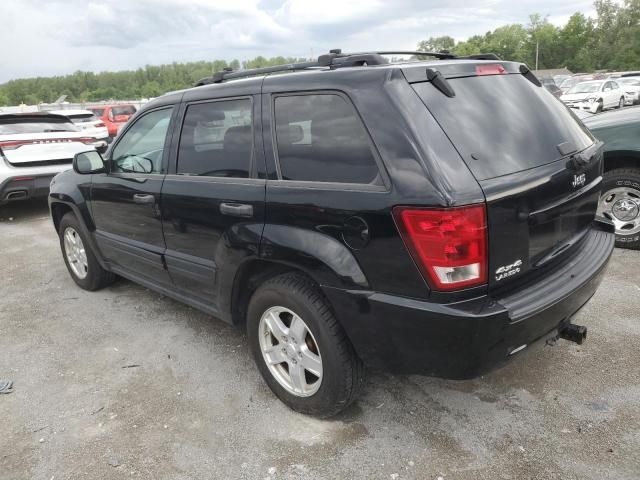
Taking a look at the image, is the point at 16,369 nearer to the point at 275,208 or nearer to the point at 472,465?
the point at 275,208

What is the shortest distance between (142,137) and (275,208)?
1.75 metres

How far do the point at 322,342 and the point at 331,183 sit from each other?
30.9 inches

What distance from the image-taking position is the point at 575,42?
95.2 m

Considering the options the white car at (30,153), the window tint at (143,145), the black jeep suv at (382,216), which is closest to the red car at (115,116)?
the white car at (30,153)

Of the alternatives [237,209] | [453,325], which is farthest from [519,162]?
[237,209]

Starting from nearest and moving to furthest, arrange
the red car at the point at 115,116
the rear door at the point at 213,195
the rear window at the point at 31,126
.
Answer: the rear door at the point at 213,195
the rear window at the point at 31,126
the red car at the point at 115,116

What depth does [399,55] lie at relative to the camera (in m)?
3.21

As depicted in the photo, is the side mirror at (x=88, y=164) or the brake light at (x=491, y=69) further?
the side mirror at (x=88, y=164)

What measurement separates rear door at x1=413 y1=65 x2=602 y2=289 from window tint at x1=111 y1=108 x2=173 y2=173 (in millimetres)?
2016

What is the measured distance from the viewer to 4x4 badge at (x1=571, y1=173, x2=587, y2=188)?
2547mm

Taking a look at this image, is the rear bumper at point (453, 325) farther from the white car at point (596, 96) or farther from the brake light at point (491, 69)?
the white car at point (596, 96)

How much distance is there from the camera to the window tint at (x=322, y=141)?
2.27 meters

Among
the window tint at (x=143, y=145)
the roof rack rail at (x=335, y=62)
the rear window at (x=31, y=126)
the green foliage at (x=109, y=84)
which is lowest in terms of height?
the window tint at (x=143, y=145)

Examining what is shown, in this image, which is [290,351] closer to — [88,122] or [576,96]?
[88,122]
